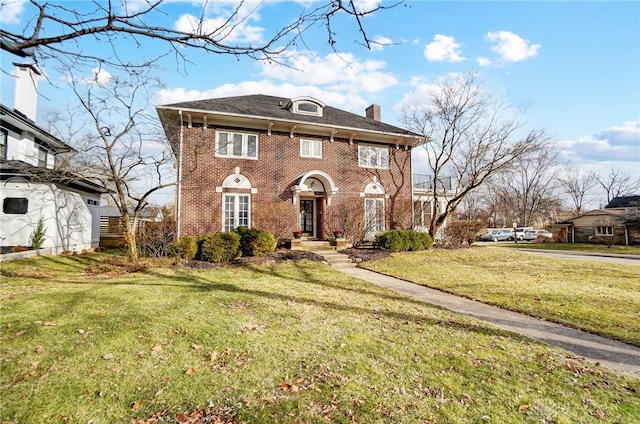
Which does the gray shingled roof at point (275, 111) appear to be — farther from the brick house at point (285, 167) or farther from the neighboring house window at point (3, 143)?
the neighboring house window at point (3, 143)

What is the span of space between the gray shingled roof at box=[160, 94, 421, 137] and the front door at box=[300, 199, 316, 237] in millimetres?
4114

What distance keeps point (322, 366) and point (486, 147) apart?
59.5ft

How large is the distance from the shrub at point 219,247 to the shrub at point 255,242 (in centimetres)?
38

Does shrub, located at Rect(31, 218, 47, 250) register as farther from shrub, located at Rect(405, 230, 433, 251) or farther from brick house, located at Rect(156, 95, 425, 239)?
shrub, located at Rect(405, 230, 433, 251)

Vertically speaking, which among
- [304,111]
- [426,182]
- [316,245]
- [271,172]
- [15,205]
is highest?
[304,111]

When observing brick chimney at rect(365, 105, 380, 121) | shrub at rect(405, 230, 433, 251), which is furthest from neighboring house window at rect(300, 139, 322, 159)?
shrub at rect(405, 230, 433, 251)

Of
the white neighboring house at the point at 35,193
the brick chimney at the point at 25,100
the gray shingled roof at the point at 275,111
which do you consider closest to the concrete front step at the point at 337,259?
the gray shingled roof at the point at 275,111

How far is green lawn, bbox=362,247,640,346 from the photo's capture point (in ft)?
19.5

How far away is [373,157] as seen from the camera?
17891 mm

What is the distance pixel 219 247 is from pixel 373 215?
336 inches

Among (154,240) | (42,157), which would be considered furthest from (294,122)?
(42,157)

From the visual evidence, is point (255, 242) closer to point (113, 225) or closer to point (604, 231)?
point (113, 225)

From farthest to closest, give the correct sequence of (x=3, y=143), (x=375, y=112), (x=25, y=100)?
(x=375, y=112) → (x=25, y=100) → (x=3, y=143)

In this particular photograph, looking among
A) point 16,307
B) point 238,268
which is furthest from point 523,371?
point 238,268
